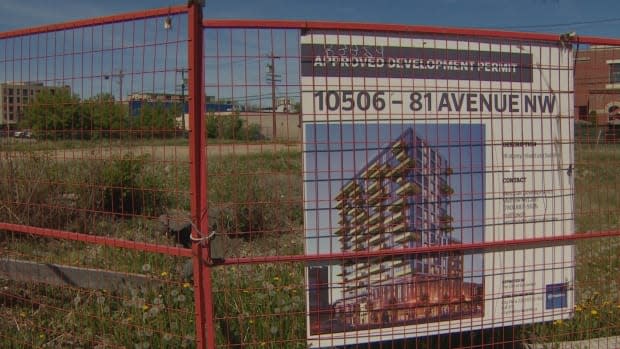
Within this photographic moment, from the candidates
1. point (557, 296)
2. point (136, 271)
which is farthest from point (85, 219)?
point (557, 296)

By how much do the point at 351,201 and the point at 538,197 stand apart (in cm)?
139

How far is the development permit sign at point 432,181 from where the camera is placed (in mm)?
3627

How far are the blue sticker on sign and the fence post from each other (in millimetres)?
2398

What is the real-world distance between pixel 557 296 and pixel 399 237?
1361 millimetres

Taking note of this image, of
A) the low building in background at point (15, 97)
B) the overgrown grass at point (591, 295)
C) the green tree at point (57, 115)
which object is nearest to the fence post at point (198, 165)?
the green tree at point (57, 115)

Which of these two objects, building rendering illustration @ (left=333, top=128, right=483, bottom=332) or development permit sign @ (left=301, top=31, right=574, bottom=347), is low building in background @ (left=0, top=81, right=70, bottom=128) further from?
building rendering illustration @ (left=333, top=128, right=483, bottom=332)

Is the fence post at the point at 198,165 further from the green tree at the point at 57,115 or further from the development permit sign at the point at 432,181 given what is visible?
the green tree at the point at 57,115

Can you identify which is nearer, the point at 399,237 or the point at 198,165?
the point at 198,165

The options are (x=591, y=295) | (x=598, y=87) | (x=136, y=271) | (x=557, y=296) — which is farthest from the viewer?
(x=136, y=271)

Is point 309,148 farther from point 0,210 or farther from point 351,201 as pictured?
point 0,210

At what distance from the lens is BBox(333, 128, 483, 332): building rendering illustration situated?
3.70m

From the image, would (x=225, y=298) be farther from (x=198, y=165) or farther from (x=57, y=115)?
(x=57, y=115)

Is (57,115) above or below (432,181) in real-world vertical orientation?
above

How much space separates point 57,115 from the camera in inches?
161
